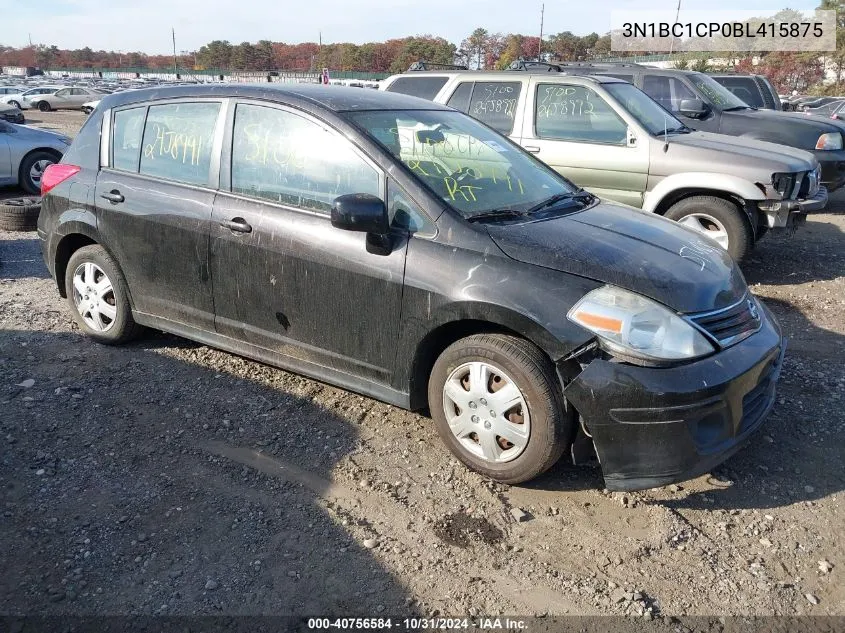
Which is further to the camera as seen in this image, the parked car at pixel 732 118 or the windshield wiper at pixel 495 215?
the parked car at pixel 732 118

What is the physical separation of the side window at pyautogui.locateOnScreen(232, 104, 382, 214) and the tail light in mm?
1491

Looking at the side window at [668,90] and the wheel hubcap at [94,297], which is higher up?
the side window at [668,90]

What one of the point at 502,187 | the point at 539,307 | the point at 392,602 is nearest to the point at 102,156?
the point at 502,187

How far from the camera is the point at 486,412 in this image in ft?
10.6

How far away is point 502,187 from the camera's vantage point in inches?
151

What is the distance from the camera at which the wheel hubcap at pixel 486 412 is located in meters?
3.16

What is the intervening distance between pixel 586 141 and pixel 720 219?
1.55 metres

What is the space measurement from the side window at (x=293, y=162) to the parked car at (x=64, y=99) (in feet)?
127

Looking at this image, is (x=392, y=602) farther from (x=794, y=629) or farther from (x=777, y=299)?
(x=777, y=299)

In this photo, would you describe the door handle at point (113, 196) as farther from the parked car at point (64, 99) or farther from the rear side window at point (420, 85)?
the parked car at point (64, 99)

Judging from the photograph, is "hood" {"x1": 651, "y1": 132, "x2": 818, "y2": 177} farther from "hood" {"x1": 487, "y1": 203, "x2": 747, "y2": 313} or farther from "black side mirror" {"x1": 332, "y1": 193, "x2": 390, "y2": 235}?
"black side mirror" {"x1": 332, "y1": 193, "x2": 390, "y2": 235}

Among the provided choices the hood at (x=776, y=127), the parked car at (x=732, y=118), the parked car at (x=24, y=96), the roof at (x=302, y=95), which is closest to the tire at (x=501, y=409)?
the roof at (x=302, y=95)

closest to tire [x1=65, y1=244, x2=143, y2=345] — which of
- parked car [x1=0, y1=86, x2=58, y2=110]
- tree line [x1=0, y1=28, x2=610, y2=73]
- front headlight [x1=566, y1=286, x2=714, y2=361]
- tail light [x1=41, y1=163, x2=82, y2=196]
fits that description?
tail light [x1=41, y1=163, x2=82, y2=196]

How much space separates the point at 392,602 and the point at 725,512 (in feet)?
5.33
